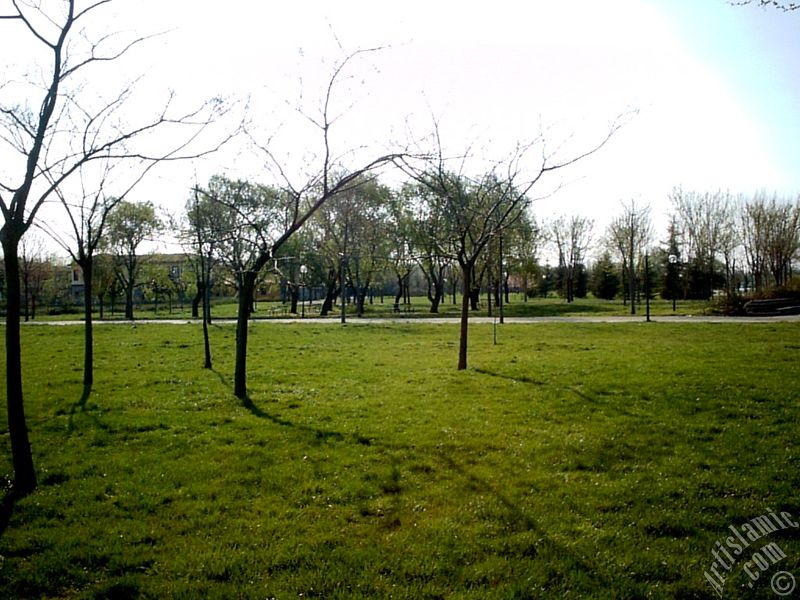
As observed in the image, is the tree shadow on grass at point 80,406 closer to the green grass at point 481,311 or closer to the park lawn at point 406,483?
the park lawn at point 406,483

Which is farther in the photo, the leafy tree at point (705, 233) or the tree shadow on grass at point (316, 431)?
the leafy tree at point (705, 233)

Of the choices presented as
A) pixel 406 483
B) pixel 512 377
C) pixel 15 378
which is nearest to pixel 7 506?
pixel 15 378

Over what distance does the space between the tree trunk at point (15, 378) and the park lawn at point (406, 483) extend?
0.77ft

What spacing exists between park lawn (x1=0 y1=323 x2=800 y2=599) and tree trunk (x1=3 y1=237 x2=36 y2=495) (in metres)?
0.24

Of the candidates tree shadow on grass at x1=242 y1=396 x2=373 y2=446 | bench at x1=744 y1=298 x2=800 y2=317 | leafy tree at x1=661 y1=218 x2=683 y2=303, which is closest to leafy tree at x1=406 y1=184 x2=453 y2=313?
tree shadow on grass at x1=242 y1=396 x2=373 y2=446

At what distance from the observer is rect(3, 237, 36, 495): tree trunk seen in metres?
5.18

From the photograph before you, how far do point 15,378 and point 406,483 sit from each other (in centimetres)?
389

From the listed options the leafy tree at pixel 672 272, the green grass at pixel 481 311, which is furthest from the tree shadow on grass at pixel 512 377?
the leafy tree at pixel 672 272

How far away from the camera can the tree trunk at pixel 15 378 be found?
5.18 m

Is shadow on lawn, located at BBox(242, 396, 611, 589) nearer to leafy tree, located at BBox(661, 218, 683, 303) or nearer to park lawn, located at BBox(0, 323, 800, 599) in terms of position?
park lawn, located at BBox(0, 323, 800, 599)

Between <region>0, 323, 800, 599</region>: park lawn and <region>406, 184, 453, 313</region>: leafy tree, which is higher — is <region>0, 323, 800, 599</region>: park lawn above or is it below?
below

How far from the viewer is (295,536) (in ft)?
14.0

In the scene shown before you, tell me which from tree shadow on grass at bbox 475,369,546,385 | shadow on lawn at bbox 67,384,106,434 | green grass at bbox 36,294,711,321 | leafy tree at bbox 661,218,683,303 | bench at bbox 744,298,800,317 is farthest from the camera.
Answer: leafy tree at bbox 661,218,683,303

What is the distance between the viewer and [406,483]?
5383 millimetres
